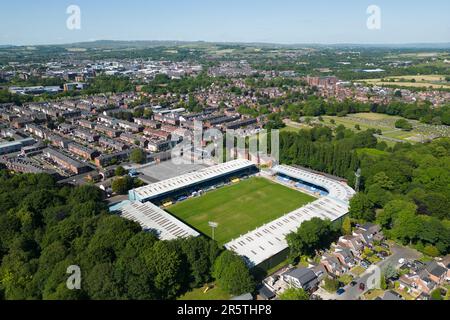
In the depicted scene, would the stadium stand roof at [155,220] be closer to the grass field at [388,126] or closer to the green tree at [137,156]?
the green tree at [137,156]

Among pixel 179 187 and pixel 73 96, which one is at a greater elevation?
pixel 73 96

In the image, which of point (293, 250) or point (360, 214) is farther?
point (360, 214)

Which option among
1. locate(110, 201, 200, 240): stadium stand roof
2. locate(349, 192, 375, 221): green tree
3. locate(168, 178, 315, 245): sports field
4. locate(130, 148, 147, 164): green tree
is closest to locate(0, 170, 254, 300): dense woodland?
locate(110, 201, 200, 240): stadium stand roof

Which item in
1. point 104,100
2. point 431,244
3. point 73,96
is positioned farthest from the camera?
point 73,96

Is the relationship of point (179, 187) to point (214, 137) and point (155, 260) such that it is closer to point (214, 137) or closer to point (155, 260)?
point (155, 260)
